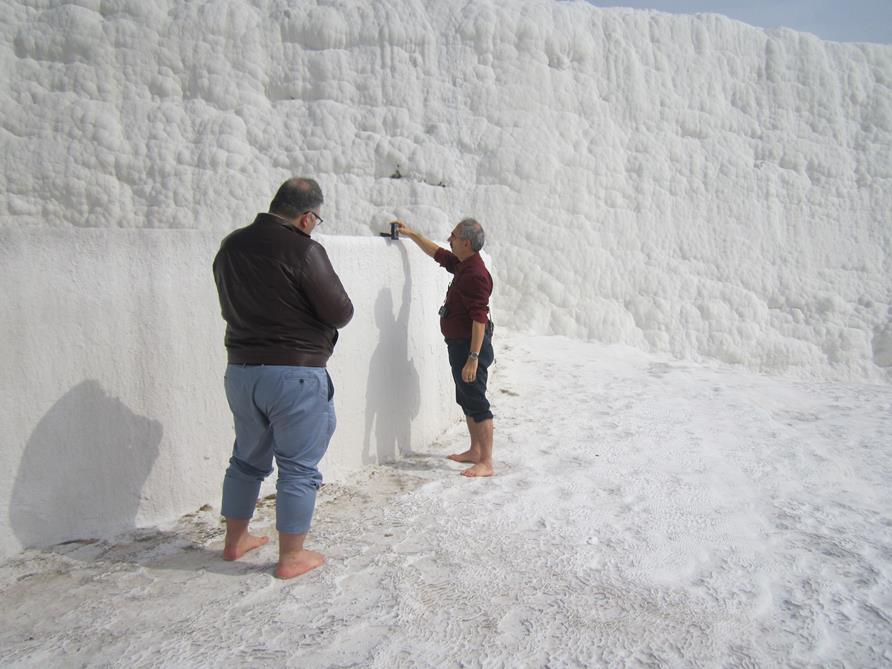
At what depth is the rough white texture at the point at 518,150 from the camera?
24.2 ft

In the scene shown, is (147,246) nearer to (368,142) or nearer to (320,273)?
(320,273)

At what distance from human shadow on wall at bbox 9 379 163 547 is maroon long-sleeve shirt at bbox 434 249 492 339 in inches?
65.0

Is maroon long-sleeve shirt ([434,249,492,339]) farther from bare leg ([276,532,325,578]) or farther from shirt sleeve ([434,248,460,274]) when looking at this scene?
bare leg ([276,532,325,578])

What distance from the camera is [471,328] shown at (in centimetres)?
367

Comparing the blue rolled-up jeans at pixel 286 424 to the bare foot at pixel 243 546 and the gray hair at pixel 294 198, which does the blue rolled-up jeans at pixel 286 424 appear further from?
the gray hair at pixel 294 198

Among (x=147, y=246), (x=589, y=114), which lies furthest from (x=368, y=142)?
(x=147, y=246)

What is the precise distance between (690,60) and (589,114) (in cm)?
169

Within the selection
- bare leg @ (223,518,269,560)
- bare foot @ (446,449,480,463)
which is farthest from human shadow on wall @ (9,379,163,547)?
bare foot @ (446,449,480,463)

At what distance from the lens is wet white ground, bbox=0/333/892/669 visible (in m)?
1.98

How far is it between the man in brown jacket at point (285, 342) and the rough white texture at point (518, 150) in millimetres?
5025

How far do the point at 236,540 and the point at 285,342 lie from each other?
2.87 feet

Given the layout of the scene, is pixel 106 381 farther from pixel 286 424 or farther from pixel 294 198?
pixel 294 198

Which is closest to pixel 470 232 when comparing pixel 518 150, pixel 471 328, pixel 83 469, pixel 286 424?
pixel 471 328

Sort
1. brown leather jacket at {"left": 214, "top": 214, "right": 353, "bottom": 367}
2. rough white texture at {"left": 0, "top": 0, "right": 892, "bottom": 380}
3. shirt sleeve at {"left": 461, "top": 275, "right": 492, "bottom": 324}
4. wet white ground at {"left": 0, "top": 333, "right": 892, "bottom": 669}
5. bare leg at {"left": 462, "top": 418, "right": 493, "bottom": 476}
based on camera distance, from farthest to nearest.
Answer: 1. rough white texture at {"left": 0, "top": 0, "right": 892, "bottom": 380}
2. bare leg at {"left": 462, "top": 418, "right": 493, "bottom": 476}
3. shirt sleeve at {"left": 461, "top": 275, "right": 492, "bottom": 324}
4. brown leather jacket at {"left": 214, "top": 214, "right": 353, "bottom": 367}
5. wet white ground at {"left": 0, "top": 333, "right": 892, "bottom": 669}
